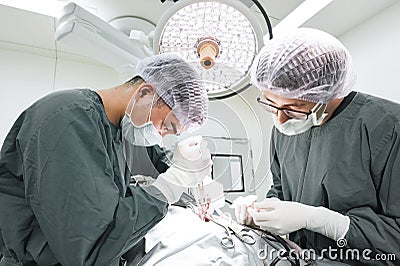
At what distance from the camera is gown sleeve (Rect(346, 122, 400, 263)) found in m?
0.92

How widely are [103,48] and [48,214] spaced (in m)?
0.60

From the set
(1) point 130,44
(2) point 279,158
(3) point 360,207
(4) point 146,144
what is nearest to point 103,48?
(1) point 130,44

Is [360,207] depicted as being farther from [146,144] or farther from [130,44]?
[130,44]

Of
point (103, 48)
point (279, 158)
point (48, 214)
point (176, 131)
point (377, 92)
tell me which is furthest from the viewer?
point (377, 92)

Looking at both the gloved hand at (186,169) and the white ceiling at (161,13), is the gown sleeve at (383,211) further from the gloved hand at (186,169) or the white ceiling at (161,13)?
the white ceiling at (161,13)

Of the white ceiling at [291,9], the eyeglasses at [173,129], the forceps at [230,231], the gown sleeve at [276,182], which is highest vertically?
the white ceiling at [291,9]

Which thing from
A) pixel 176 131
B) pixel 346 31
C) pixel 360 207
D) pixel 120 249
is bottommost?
pixel 120 249

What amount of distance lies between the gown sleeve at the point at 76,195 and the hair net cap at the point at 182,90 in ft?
0.71

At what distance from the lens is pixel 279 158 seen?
4.29 ft

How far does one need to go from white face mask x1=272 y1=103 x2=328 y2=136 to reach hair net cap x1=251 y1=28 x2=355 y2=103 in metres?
0.04

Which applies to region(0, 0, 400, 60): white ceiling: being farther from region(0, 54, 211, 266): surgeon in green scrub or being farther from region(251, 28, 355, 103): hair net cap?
region(0, 54, 211, 266): surgeon in green scrub

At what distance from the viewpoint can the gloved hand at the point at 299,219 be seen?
3.10ft

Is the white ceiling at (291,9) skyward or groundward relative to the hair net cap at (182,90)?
skyward

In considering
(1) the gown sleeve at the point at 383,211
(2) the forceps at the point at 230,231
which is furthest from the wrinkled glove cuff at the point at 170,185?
(1) the gown sleeve at the point at 383,211
